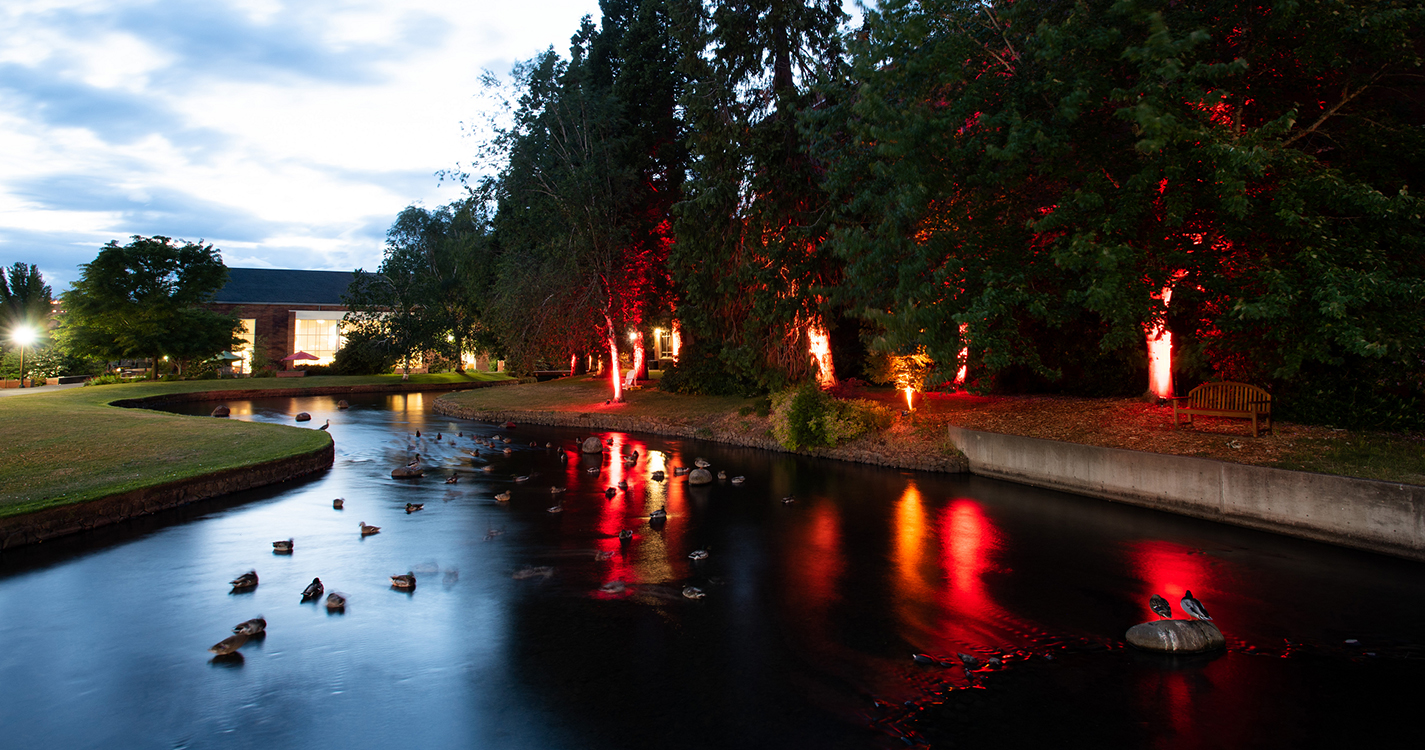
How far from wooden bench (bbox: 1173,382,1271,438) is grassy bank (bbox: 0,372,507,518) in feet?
61.6

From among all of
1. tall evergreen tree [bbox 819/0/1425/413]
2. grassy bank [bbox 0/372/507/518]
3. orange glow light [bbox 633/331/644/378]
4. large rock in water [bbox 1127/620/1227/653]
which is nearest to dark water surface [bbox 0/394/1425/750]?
large rock in water [bbox 1127/620/1227/653]

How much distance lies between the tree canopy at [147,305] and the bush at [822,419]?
38.3 m

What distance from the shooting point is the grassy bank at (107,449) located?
12.4 meters

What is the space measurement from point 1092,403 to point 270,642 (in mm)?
17548

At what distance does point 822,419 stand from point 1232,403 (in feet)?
31.8

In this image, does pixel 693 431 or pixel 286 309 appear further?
pixel 286 309

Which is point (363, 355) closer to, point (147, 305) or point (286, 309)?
Answer: point (147, 305)

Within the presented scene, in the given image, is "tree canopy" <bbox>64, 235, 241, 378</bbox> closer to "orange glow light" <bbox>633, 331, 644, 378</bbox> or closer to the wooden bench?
"orange glow light" <bbox>633, 331, 644, 378</bbox>

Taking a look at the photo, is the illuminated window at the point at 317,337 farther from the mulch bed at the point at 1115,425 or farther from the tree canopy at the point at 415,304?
the mulch bed at the point at 1115,425

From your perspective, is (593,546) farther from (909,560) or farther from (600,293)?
(600,293)

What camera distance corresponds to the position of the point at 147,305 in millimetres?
42125

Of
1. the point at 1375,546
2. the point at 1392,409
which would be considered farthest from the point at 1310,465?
the point at 1392,409

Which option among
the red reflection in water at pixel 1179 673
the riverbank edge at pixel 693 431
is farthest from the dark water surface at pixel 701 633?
the riverbank edge at pixel 693 431

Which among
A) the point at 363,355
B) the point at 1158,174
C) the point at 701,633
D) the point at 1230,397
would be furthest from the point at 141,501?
the point at 363,355
